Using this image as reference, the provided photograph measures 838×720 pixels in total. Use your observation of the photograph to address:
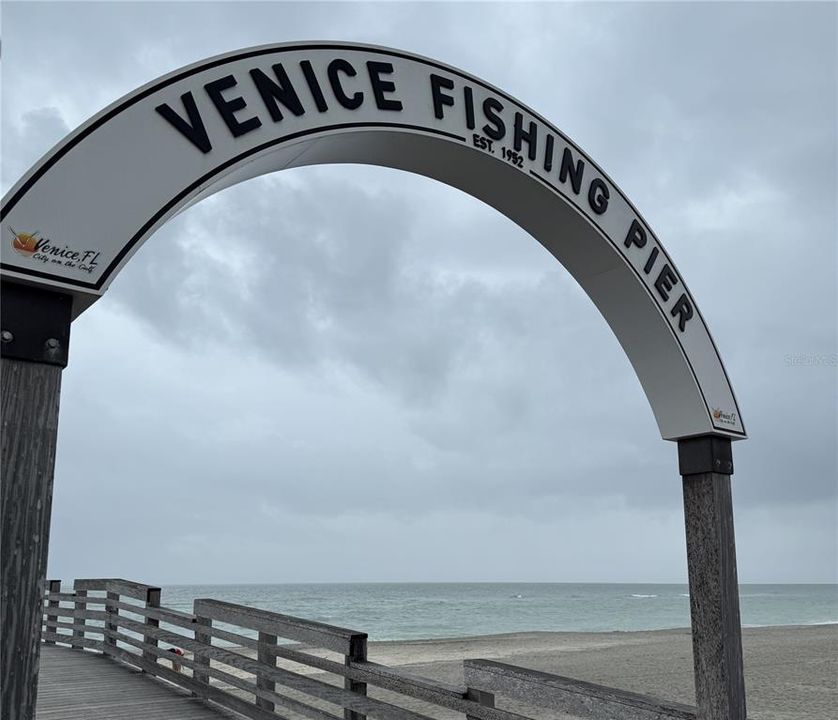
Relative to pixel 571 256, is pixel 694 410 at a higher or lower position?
lower

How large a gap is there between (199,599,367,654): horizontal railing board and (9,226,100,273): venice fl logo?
2652 millimetres

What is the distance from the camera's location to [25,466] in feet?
7.64

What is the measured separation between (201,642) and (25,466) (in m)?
4.44

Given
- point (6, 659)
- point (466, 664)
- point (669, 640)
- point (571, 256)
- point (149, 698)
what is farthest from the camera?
point (669, 640)

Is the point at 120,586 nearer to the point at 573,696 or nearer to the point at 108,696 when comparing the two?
the point at 108,696

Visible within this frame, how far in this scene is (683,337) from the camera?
4.36 meters

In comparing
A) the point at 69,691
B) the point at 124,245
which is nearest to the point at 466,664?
the point at 124,245

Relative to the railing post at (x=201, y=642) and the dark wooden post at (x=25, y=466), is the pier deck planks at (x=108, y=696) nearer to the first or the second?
the railing post at (x=201, y=642)

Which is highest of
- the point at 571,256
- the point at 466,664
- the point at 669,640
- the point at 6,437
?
the point at 571,256

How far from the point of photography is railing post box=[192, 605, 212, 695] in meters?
6.06

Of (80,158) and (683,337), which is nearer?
(80,158)

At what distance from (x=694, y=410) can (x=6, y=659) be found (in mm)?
3408

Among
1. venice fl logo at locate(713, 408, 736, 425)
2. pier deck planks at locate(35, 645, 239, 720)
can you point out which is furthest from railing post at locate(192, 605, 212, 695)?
venice fl logo at locate(713, 408, 736, 425)

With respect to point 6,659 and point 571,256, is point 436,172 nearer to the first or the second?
point 571,256
